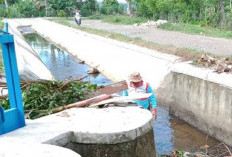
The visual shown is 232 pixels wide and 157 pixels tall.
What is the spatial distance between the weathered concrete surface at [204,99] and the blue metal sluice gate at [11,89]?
491cm

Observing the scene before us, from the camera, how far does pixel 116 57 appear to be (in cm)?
1614

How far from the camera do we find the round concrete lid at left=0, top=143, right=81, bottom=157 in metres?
3.97

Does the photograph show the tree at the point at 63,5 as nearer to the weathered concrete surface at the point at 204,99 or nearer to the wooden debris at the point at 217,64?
the weathered concrete surface at the point at 204,99

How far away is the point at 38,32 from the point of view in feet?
117

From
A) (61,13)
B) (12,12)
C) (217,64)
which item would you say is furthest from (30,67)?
(12,12)

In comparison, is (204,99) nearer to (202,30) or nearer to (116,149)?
(116,149)

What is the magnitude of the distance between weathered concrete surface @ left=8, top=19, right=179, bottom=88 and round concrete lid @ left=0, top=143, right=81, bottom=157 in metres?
7.83

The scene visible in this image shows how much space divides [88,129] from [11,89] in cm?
127

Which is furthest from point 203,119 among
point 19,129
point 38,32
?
point 38,32

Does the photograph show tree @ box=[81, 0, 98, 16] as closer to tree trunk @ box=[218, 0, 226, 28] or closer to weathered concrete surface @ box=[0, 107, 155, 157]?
tree trunk @ box=[218, 0, 226, 28]

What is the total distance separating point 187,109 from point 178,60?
9.33 feet

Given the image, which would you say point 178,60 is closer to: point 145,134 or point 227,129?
point 227,129

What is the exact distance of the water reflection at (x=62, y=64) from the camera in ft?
51.3

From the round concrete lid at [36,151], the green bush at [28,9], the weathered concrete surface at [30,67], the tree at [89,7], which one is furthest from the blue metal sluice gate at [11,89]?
the green bush at [28,9]
